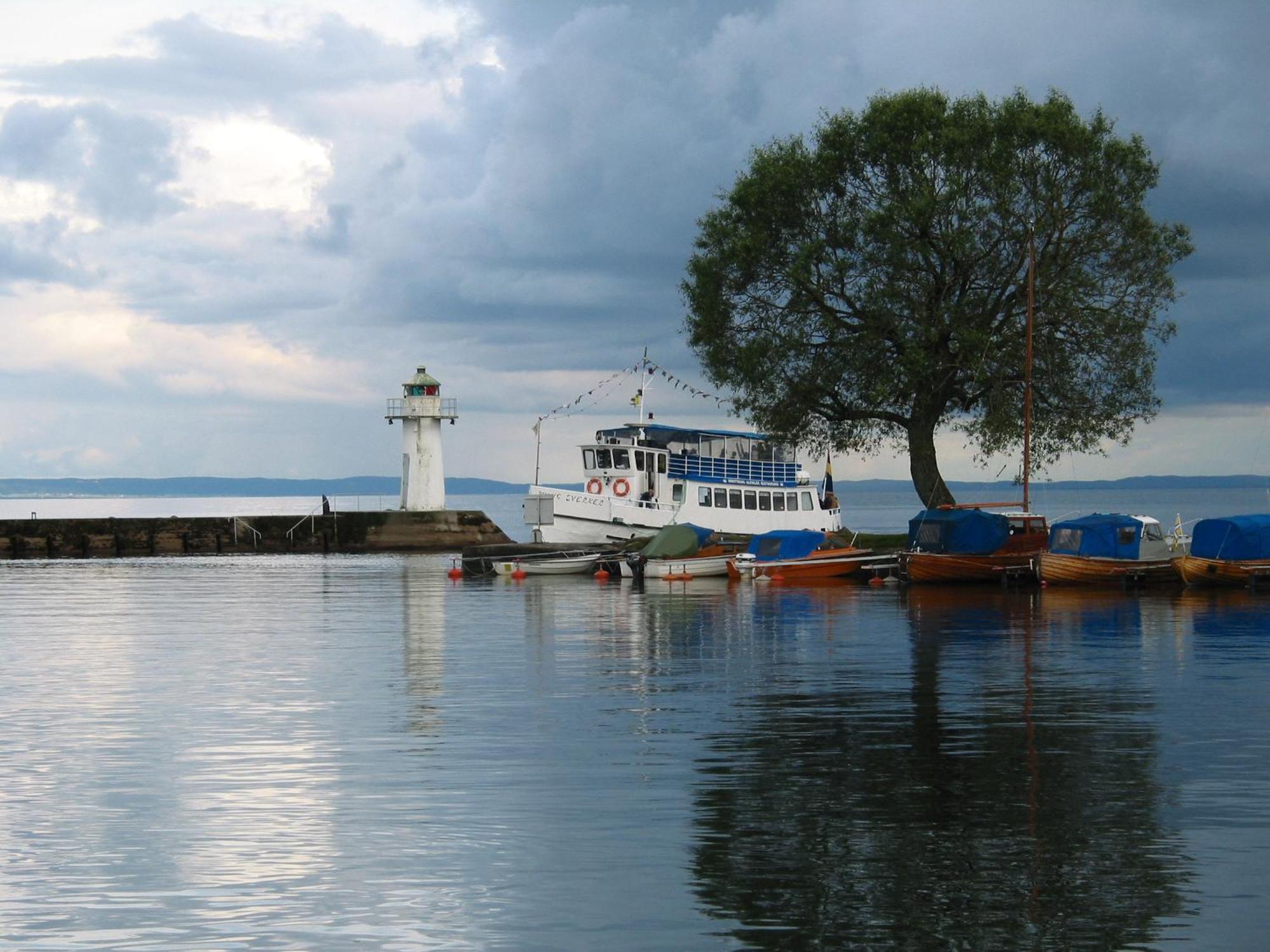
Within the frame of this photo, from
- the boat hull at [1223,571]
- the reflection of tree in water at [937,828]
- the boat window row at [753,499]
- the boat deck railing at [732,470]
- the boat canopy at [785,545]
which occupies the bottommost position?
the reflection of tree in water at [937,828]

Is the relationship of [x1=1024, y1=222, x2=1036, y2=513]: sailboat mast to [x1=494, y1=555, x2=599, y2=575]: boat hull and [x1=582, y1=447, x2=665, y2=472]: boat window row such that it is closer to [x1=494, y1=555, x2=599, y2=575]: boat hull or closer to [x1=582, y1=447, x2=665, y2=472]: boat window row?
[x1=582, y1=447, x2=665, y2=472]: boat window row

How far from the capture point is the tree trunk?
63.4 metres

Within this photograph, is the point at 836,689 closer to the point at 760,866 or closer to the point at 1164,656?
the point at 1164,656

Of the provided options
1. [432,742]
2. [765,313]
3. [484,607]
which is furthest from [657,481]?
[432,742]

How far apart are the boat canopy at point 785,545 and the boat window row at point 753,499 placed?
722cm

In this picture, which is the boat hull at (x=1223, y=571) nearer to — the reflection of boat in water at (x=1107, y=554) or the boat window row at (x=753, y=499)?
the reflection of boat in water at (x=1107, y=554)

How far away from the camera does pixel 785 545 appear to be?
59.9 m

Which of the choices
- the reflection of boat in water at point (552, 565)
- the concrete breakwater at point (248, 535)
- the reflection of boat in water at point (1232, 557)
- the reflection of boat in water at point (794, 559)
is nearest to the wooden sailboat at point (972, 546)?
the reflection of boat in water at point (794, 559)

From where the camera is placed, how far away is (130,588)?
188 ft

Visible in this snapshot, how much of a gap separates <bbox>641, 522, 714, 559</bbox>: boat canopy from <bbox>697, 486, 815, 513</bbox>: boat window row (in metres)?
5.59

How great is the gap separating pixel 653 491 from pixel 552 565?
630cm

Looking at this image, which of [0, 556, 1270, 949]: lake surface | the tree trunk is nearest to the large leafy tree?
the tree trunk

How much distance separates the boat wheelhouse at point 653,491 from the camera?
66.9 m

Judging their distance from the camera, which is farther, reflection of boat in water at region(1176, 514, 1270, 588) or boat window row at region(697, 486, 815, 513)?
boat window row at region(697, 486, 815, 513)
